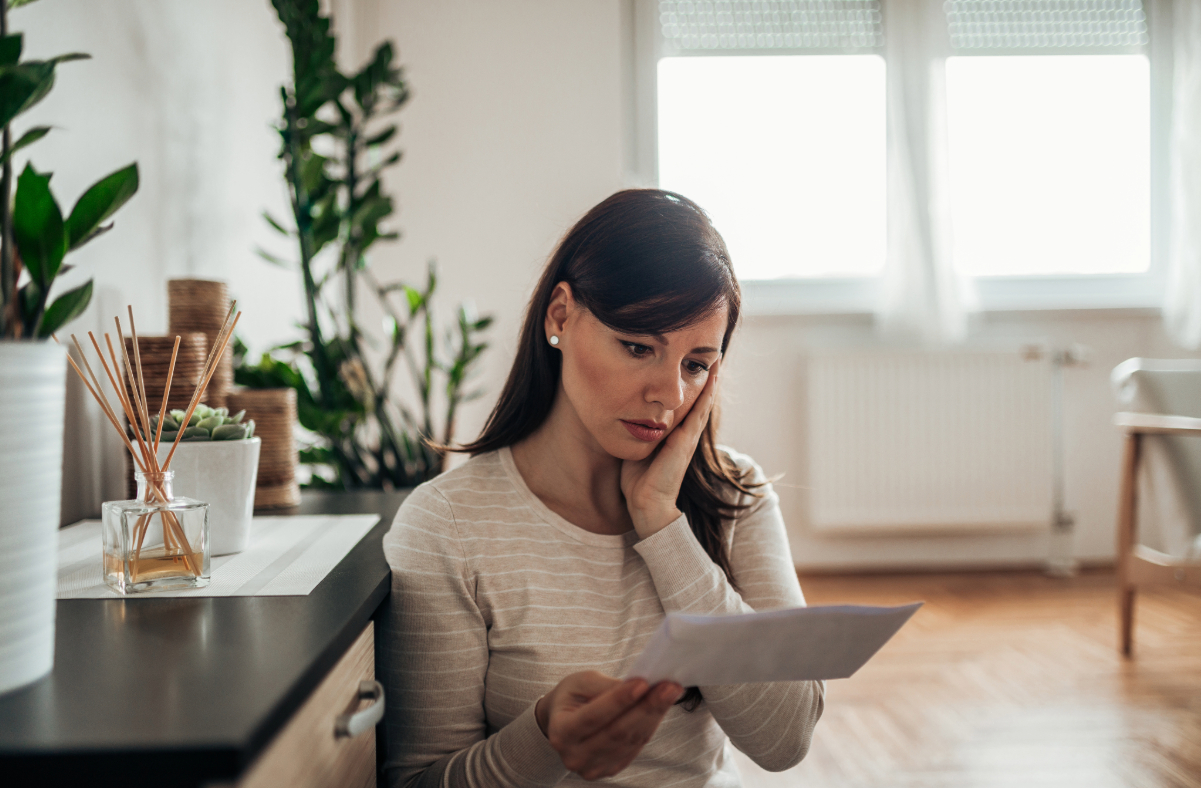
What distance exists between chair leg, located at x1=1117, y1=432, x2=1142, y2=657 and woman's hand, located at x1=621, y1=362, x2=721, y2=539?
2027mm

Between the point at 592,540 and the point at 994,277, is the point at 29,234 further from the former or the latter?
the point at 994,277

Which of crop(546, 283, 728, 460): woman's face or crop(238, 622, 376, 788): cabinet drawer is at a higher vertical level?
crop(546, 283, 728, 460): woman's face

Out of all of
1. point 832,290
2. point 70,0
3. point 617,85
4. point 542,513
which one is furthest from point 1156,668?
point 70,0

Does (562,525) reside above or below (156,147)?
below

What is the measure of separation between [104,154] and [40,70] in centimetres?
74

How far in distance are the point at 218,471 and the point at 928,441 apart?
2.86m

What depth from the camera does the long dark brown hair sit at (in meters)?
0.88

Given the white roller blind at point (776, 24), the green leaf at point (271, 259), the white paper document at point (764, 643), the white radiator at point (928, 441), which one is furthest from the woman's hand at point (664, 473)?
the white roller blind at point (776, 24)

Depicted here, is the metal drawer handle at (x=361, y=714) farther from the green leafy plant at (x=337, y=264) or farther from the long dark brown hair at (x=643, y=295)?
the green leafy plant at (x=337, y=264)

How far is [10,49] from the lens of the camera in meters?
0.54

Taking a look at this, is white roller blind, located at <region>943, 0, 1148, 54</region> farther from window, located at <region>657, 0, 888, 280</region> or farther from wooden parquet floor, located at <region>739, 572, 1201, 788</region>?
wooden parquet floor, located at <region>739, 572, 1201, 788</region>

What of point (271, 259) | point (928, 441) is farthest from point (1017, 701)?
point (271, 259)

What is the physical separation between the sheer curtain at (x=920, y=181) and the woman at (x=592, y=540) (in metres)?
2.43


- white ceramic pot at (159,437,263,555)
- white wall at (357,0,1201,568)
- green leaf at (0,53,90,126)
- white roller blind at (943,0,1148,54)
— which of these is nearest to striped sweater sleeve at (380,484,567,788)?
white ceramic pot at (159,437,263,555)
